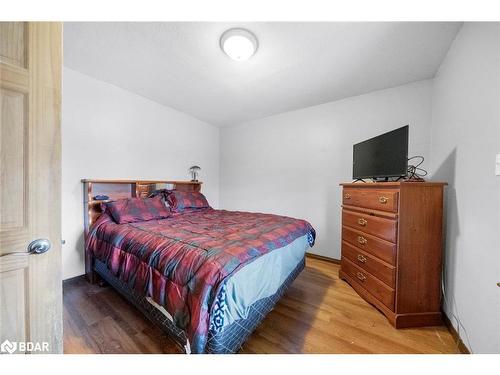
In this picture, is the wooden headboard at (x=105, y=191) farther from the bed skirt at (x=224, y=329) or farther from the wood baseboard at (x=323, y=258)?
the wood baseboard at (x=323, y=258)

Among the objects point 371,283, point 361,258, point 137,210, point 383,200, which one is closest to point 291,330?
point 371,283

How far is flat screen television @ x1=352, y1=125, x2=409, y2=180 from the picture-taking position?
1.69m

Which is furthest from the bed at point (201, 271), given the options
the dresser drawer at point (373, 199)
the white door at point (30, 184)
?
the dresser drawer at point (373, 199)

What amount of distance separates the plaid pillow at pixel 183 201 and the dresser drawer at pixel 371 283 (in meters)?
2.15

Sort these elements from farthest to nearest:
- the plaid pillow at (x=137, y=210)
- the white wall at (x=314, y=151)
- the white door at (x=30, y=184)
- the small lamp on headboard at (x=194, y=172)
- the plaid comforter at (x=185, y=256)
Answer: the small lamp on headboard at (x=194, y=172)
the white wall at (x=314, y=151)
the plaid pillow at (x=137, y=210)
the plaid comforter at (x=185, y=256)
the white door at (x=30, y=184)

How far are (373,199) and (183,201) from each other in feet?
7.70

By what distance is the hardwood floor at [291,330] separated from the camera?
1.28 metres

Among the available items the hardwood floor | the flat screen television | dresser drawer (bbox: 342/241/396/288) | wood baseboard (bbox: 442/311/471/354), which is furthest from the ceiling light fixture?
wood baseboard (bbox: 442/311/471/354)

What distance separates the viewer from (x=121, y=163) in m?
2.53

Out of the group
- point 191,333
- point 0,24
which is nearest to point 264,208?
point 191,333

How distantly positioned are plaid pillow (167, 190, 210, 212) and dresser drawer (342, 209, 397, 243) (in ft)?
6.81

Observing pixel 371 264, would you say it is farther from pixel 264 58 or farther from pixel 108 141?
pixel 108 141

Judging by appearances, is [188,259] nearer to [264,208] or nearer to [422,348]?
[422,348]

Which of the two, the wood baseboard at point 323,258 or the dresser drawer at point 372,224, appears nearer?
the dresser drawer at point 372,224
